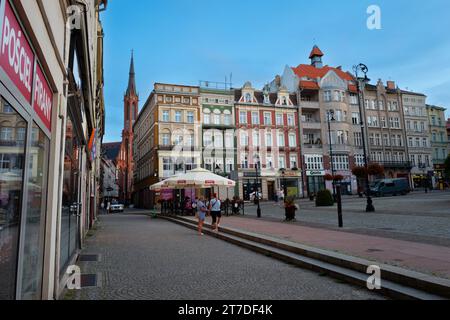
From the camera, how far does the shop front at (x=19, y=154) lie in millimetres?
2373

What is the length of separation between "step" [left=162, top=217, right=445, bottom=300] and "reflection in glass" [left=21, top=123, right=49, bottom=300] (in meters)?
4.91

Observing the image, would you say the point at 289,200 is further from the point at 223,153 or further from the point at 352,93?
the point at 352,93

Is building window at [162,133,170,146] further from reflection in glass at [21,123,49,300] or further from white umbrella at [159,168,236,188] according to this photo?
reflection in glass at [21,123,49,300]

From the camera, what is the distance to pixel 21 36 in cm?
274

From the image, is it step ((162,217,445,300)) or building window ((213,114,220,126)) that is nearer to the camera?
step ((162,217,445,300))

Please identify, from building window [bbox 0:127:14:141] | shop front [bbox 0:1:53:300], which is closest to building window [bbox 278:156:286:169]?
shop front [bbox 0:1:53:300]

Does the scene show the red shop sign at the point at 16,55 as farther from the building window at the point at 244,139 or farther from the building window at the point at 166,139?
the building window at the point at 244,139

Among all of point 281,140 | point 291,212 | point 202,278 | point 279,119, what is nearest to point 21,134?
point 202,278

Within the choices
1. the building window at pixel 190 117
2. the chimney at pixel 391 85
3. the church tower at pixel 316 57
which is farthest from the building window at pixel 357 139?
the building window at pixel 190 117

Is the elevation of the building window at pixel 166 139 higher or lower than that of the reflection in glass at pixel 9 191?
higher

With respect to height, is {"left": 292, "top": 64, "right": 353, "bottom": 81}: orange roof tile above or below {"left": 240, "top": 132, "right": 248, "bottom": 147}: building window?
above

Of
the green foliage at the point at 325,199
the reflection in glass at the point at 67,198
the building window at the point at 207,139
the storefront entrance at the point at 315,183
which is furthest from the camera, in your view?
the storefront entrance at the point at 315,183

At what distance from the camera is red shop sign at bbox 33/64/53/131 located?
11.1 feet

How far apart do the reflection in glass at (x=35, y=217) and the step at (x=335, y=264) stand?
16.1 ft
